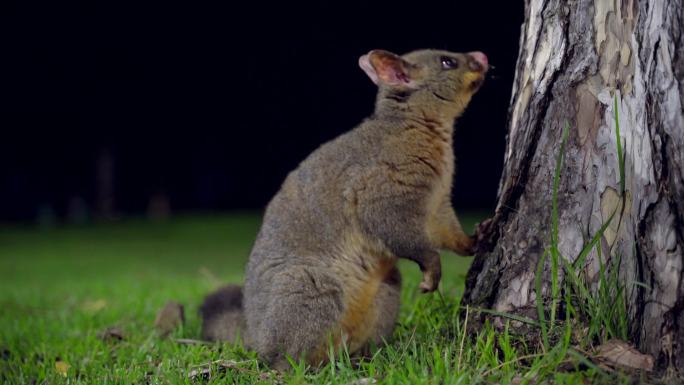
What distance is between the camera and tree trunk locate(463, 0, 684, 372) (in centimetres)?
287

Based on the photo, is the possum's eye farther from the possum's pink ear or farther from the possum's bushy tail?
the possum's bushy tail

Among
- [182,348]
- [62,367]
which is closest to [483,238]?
[182,348]

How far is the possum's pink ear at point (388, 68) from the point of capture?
4.14 meters

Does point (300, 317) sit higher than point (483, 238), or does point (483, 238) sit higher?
point (483, 238)

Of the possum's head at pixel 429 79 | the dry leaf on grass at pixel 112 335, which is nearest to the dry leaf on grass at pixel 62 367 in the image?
the dry leaf on grass at pixel 112 335

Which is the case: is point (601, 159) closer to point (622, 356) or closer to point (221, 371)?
point (622, 356)

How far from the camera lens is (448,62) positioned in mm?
4340

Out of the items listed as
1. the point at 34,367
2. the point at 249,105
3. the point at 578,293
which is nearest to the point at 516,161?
the point at 578,293

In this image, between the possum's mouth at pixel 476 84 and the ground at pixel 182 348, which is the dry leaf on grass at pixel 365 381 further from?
the possum's mouth at pixel 476 84

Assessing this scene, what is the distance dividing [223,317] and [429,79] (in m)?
1.93

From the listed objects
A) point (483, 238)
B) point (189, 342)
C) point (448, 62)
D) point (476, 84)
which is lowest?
point (189, 342)

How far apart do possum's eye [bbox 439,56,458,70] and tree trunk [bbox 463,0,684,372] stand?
0.70 meters

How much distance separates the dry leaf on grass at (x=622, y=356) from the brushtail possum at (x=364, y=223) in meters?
1.10

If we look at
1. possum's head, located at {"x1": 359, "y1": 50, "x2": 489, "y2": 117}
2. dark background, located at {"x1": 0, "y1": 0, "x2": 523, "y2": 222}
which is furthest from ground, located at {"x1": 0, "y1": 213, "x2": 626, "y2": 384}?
dark background, located at {"x1": 0, "y1": 0, "x2": 523, "y2": 222}
